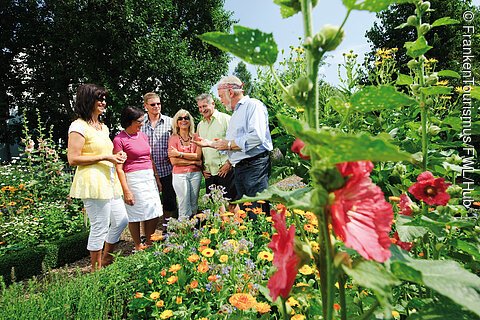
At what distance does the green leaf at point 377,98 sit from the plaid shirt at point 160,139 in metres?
3.92

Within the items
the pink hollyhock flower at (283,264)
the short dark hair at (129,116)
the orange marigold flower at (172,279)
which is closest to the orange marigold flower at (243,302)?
the orange marigold flower at (172,279)

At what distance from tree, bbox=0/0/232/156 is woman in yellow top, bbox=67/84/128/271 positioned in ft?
31.2

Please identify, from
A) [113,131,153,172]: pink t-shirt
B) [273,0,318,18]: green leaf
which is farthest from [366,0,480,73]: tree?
[273,0,318,18]: green leaf

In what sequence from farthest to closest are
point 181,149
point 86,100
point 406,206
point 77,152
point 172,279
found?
point 181,149, point 86,100, point 77,152, point 172,279, point 406,206

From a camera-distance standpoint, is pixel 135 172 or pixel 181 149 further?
pixel 181 149

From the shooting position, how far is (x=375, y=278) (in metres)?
0.48

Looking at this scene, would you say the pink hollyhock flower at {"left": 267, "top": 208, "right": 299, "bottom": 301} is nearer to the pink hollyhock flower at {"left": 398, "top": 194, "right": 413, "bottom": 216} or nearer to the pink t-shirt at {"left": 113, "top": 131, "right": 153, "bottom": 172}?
the pink hollyhock flower at {"left": 398, "top": 194, "right": 413, "bottom": 216}

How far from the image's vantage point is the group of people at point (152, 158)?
3.21 m

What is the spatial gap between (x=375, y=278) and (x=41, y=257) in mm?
4783

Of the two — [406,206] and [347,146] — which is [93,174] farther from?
[347,146]

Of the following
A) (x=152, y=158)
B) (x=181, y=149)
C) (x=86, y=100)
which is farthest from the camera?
(x=152, y=158)

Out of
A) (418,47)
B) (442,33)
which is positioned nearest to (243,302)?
(418,47)

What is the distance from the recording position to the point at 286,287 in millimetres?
530

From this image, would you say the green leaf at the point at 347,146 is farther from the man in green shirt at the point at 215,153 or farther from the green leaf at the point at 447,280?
the man in green shirt at the point at 215,153
